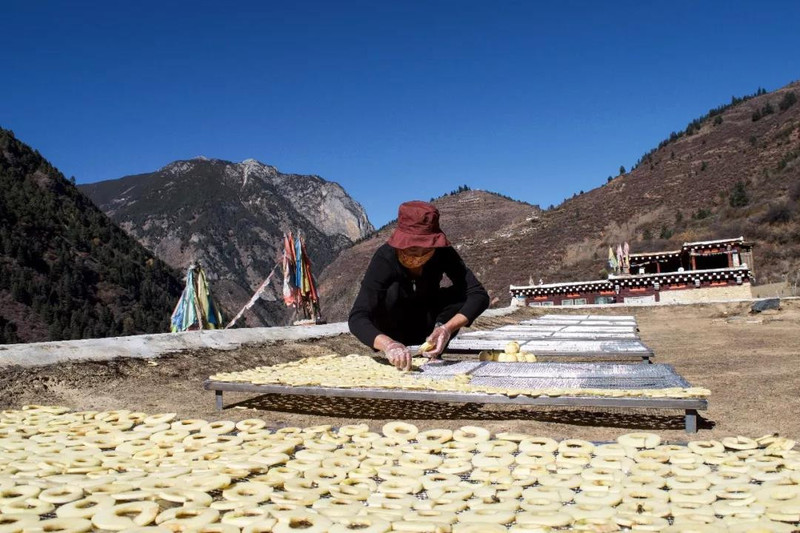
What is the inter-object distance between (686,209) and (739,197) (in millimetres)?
5434

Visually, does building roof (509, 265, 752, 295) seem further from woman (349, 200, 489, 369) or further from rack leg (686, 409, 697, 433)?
rack leg (686, 409, 697, 433)

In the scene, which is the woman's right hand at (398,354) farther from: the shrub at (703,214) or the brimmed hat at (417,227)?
the shrub at (703,214)

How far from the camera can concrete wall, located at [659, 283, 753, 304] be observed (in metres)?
22.7

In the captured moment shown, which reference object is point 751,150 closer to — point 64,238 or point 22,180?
point 64,238

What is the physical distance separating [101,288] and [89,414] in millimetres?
37644

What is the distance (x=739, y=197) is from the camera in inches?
1618

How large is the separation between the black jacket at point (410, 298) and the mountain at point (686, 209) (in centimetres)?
3141

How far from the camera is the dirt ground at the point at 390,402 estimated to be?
10.5 ft

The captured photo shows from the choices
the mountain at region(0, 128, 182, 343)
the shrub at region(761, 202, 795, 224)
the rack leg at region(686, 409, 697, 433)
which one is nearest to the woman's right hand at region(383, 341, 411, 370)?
the rack leg at region(686, 409, 697, 433)

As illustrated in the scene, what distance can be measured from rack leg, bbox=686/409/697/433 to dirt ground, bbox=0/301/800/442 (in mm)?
39

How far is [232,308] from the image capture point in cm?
7212

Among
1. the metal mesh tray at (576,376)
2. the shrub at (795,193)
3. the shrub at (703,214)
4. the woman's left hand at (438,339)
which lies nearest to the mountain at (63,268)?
the woman's left hand at (438,339)

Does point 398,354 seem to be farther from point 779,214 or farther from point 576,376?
point 779,214

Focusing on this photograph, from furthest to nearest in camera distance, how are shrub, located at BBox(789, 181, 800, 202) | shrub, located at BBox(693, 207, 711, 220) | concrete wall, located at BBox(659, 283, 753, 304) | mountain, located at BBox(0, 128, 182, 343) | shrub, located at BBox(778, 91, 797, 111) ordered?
1. shrub, located at BBox(778, 91, 797, 111)
2. shrub, located at BBox(693, 207, 711, 220)
3. shrub, located at BBox(789, 181, 800, 202)
4. mountain, located at BBox(0, 128, 182, 343)
5. concrete wall, located at BBox(659, 283, 753, 304)
